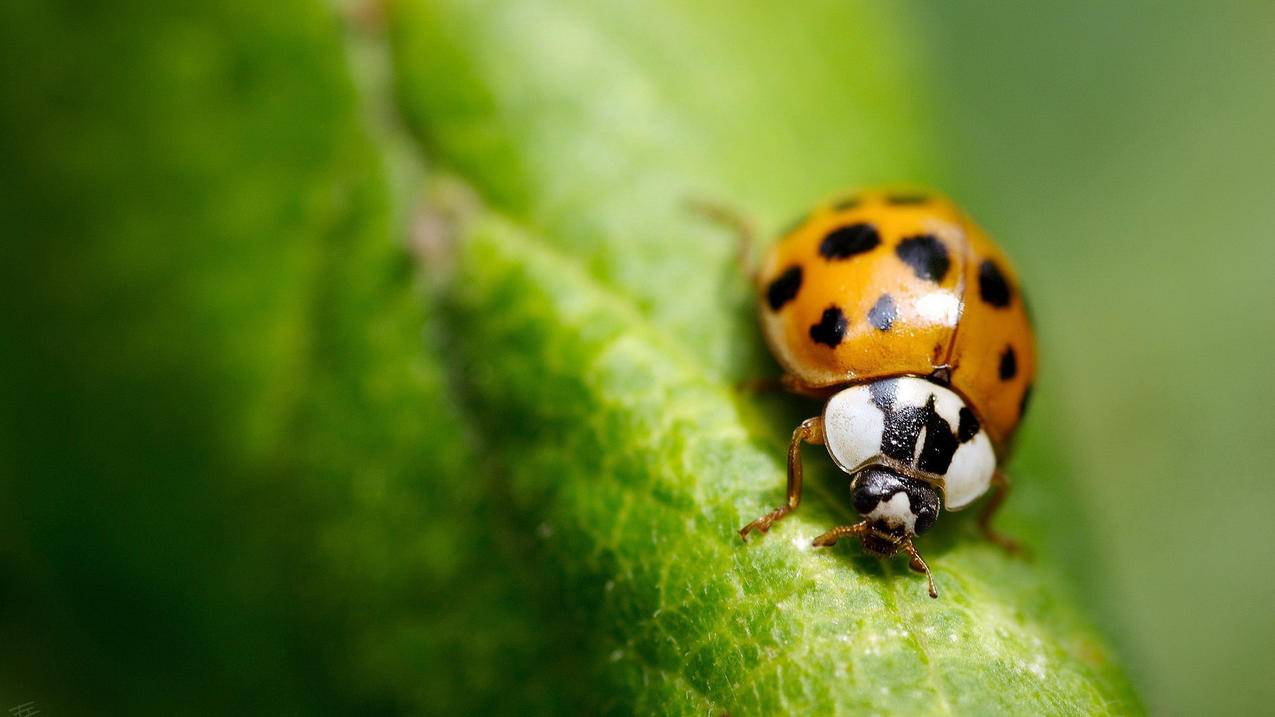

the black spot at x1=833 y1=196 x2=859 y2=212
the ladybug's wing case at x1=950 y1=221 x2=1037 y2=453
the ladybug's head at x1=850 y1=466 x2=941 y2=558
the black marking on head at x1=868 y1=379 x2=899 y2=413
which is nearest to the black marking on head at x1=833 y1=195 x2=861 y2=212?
the black spot at x1=833 y1=196 x2=859 y2=212

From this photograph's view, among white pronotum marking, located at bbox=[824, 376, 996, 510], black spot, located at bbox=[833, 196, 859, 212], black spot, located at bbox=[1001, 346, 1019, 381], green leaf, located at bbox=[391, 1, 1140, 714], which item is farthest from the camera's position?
black spot, located at bbox=[833, 196, 859, 212]

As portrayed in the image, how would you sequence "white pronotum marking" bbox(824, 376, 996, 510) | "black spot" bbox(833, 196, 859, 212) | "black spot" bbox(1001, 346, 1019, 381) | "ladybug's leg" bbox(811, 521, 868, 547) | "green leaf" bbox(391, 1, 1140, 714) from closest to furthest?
1. "green leaf" bbox(391, 1, 1140, 714)
2. "ladybug's leg" bbox(811, 521, 868, 547)
3. "white pronotum marking" bbox(824, 376, 996, 510)
4. "black spot" bbox(1001, 346, 1019, 381)
5. "black spot" bbox(833, 196, 859, 212)

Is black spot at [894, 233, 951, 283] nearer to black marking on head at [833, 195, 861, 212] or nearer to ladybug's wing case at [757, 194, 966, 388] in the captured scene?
ladybug's wing case at [757, 194, 966, 388]

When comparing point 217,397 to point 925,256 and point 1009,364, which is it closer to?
point 925,256

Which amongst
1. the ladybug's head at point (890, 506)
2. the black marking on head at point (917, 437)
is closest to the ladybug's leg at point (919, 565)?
the ladybug's head at point (890, 506)

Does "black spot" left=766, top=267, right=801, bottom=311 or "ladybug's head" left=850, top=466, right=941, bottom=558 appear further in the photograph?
"black spot" left=766, top=267, right=801, bottom=311

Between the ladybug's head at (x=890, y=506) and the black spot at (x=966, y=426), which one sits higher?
the black spot at (x=966, y=426)

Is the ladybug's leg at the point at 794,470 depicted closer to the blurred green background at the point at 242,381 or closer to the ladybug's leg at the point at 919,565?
the ladybug's leg at the point at 919,565

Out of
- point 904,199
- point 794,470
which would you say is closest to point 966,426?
point 794,470

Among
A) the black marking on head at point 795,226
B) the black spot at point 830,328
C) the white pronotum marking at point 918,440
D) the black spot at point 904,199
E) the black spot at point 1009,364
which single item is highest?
the black spot at point 904,199
